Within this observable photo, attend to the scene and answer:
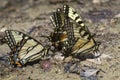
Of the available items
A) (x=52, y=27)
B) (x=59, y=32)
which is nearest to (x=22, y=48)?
(x=59, y=32)

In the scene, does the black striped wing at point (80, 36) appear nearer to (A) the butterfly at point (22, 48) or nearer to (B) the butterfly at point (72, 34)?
(B) the butterfly at point (72, 34)

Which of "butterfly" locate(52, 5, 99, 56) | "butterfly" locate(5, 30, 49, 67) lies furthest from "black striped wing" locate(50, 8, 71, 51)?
"butterfly" locate(5, 30, 49, 67)

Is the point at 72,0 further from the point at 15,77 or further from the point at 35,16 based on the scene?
the point at 15,77

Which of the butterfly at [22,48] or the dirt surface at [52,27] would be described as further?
the butterfly at [22,48]

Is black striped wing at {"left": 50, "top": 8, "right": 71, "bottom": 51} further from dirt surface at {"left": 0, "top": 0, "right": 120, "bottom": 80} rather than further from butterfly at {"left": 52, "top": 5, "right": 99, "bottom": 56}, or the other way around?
dirt surface at {"left": 0, "top": 0, "right": 120, "bottom": 80}

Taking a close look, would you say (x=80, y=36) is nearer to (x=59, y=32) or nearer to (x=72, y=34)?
(x=72, y=34)

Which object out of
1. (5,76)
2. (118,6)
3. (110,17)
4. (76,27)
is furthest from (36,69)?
(118,6)

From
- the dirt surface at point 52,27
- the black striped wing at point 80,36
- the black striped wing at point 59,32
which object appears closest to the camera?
the dirt surface at point 52,27

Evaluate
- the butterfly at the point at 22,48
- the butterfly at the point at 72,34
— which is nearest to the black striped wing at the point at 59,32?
the butterfly at the point at 72,34
